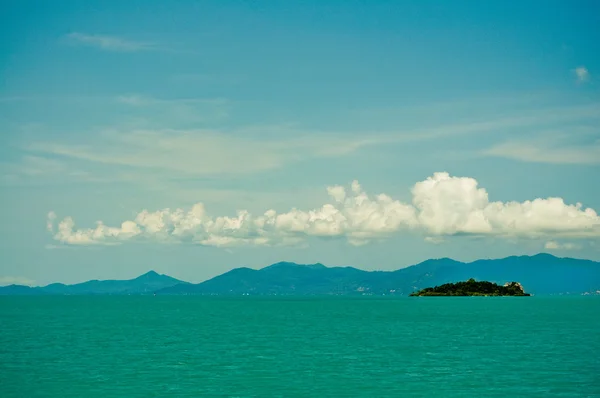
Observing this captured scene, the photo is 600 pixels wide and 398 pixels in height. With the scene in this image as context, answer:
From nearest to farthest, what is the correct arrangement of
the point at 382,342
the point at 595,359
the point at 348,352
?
the point at 595,359, the point at 348,352, the point at 382,342

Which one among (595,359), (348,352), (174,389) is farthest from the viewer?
(348,352)

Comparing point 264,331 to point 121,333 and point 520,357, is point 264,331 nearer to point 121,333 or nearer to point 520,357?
point 121,333

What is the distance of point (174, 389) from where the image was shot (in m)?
59.6

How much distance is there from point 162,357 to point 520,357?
46.8 metres

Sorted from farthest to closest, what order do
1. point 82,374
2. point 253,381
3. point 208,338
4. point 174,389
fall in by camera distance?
point 208,338 < point 82,374 < point 253,381 < point 174,389

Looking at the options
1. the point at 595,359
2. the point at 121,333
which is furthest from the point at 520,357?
the point at 121,333

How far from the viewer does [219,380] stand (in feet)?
212

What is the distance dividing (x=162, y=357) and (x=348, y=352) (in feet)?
84.1

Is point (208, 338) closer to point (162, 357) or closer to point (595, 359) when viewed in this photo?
point (162, 357)

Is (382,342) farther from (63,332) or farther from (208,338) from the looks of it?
(63,332)

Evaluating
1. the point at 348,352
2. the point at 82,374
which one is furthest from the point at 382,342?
the point at 82,374

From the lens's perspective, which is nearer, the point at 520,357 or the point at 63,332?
the point at 520,357

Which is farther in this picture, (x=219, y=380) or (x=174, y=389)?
(x=219, y=380)

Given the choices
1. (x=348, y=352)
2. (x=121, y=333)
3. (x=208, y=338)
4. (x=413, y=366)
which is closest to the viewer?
(x=413, y=366)
